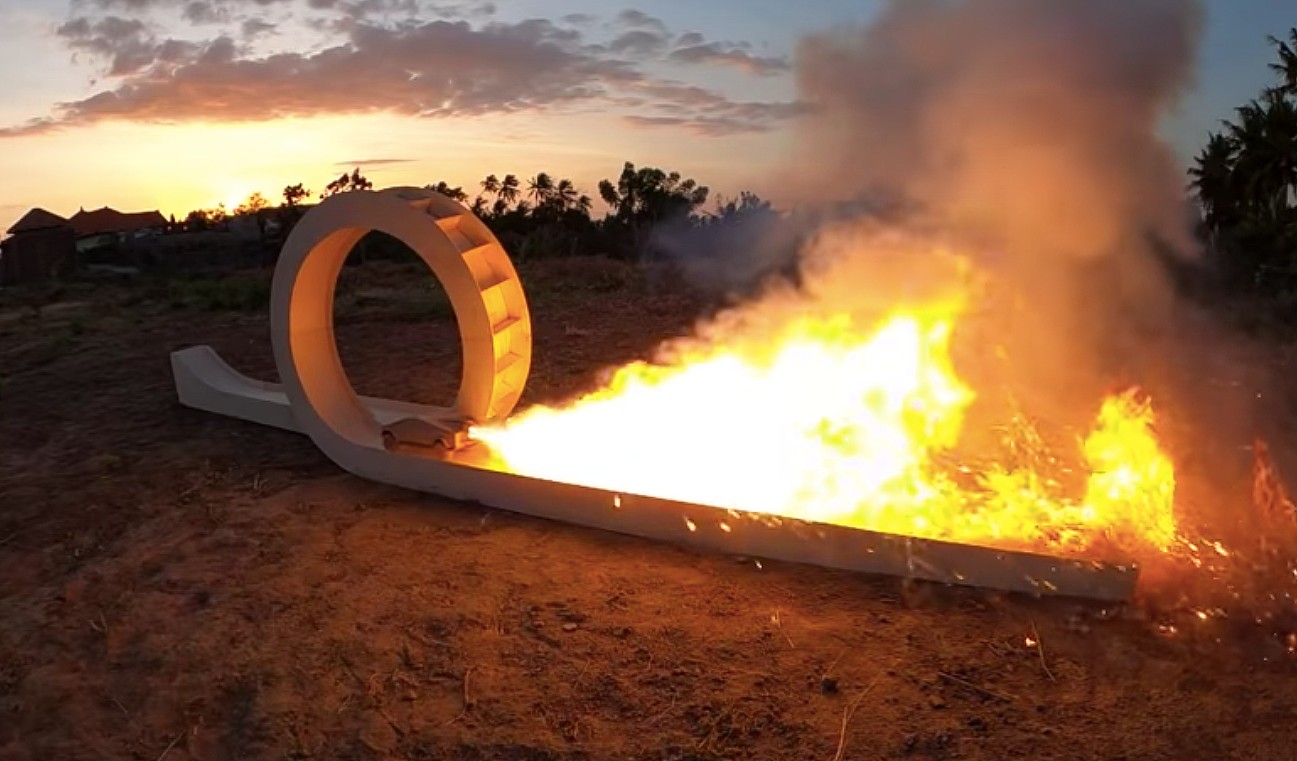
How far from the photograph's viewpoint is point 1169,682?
4.69m

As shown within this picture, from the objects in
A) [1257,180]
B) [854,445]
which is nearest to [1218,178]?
[1257,180]

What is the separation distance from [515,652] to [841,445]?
2.96 m

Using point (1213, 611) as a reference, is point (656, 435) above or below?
above

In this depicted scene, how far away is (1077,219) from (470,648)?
5.32 meters

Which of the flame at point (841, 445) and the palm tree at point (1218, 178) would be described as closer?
the flame at point (841, 445)

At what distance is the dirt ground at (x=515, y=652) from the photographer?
454 centimetres

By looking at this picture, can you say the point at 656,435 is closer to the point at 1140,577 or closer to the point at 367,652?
the point at 367,652

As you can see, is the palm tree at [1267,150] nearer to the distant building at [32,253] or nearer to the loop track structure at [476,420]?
the loop track structure at [476,420]

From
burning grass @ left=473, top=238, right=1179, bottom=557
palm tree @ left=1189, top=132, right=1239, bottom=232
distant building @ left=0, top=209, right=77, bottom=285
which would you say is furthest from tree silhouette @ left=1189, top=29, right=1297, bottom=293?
distant building @ left=0, top=209, right=77, bottom=285

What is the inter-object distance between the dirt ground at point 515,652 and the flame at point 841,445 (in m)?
0.62

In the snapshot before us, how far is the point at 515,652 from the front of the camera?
17.6 feet

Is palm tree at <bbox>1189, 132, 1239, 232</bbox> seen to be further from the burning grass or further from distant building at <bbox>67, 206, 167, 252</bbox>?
distant building at <bbox>67, 206, 167, 252</bbox>

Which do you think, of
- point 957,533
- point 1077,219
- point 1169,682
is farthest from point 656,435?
point 1169,682

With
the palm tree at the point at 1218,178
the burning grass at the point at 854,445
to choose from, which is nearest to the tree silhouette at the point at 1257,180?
the palm tree at the point at 1218,178
